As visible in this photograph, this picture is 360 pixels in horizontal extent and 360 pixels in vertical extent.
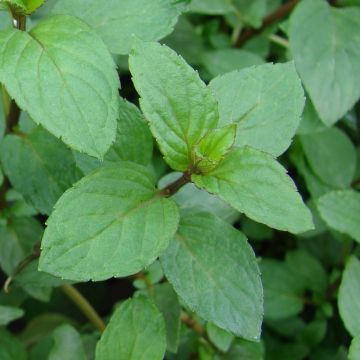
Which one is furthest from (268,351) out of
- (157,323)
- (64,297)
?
(157,323)

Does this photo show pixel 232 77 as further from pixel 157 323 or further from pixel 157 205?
pixel 157 323

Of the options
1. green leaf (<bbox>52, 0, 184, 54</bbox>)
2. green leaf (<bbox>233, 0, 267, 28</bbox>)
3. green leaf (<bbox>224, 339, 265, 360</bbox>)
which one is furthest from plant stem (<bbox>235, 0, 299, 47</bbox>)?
green leaf (<bbox>224, 339, 265, 360</bbox>)

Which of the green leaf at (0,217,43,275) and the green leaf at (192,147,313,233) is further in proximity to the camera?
the green leaf at (0,217,43,275)

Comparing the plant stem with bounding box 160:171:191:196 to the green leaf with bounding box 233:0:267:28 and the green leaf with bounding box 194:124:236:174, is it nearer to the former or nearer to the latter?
the green leaf with bounding box 194:124:236:174

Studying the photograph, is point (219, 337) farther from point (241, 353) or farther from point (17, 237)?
point (17, 237)

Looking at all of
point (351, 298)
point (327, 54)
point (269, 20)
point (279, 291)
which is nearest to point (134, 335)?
point (351, 298)
